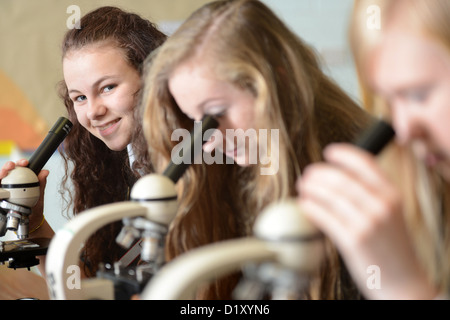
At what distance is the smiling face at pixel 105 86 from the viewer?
139 cm

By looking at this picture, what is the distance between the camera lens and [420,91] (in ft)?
2.04

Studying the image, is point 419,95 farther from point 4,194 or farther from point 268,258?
point 4,194

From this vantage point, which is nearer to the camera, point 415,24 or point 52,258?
point 415,24

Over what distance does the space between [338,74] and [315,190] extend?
1.08 m

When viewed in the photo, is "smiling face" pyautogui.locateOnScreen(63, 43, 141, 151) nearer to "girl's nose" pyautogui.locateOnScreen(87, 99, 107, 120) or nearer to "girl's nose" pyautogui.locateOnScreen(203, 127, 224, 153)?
"girl's nose" pyautogui.locateOnScreen(87, 99, 107, 120)

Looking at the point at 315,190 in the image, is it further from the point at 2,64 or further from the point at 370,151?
the point at 2,64

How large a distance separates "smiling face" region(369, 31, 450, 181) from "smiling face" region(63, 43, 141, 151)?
0.85 metres

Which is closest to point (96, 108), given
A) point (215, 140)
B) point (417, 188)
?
point (215, 140)

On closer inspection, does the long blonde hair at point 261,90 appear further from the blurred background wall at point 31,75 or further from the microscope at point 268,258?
the blurred background wall at point 31,75

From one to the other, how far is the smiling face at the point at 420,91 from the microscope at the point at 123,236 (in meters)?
0.32

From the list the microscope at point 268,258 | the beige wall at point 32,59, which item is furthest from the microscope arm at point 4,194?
the beige wall at point 32,59

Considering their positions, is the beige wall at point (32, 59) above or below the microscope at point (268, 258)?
above
